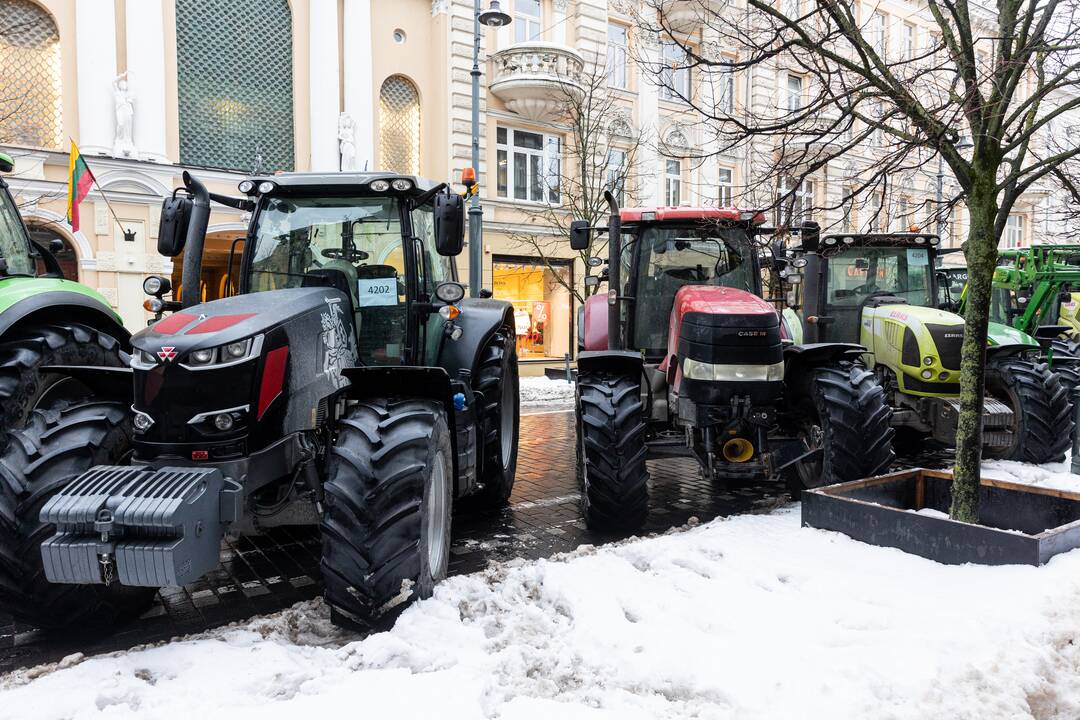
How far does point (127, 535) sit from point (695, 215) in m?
4.69

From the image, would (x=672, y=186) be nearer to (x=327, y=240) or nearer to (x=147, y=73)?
(x=147, y=73)

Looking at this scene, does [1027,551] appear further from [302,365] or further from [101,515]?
[101,515]

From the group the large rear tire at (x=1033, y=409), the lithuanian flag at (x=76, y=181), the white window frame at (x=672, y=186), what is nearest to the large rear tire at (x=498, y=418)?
the large rear tire at (x=1033, y=409)

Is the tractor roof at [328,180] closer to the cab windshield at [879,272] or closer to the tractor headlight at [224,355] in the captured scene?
the tractor headlight at [224,355]

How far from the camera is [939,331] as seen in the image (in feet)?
23.0

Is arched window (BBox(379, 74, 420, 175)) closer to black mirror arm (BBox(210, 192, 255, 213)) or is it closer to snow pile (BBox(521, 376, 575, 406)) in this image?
snow pile (BBox(521, 376, 575, 406))

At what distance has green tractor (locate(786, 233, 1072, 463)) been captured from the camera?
23.1 feet

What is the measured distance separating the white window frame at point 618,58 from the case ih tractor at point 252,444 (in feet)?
55.3

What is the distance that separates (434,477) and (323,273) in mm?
1462

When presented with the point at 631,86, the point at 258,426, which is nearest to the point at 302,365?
the point at 258,426

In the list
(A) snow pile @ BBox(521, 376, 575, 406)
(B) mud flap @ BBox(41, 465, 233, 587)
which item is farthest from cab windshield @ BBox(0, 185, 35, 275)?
(A) snow pile @ BBox(521, 376, 575, 406)

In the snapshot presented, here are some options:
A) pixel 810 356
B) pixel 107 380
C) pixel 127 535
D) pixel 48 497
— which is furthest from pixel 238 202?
pixel 810 356

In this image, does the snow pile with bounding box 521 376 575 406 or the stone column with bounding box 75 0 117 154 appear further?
the snow pile with bounding box 521 376 575 406

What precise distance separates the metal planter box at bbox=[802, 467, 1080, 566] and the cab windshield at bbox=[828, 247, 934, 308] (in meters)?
3.08
